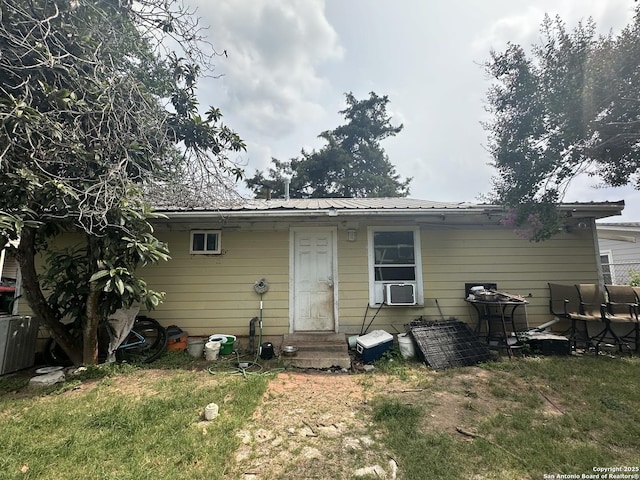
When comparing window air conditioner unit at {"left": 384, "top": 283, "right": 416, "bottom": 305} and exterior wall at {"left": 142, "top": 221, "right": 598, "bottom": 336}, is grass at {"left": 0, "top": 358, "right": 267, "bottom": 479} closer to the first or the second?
exterior wall at {"left": 142, "top": 221, "right": 598, "bottom": 336}

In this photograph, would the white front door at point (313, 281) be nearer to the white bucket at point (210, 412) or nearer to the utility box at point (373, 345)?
the utility box at point (373, 345)

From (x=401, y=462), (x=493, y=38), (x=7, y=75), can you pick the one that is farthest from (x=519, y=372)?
(x=7, y=75)

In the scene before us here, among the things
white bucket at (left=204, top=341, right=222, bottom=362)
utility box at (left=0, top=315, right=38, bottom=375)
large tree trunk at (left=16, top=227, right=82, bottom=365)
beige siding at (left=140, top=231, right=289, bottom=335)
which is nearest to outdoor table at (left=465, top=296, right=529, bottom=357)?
beige siding at (left=140, top=231, right=289, bottom=335)

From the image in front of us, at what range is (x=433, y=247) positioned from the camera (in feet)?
17.6

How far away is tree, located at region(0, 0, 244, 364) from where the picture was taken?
3.20m

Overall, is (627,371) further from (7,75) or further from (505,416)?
(7,75)

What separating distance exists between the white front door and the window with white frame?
0.74 m

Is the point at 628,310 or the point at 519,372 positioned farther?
the point at 628,310

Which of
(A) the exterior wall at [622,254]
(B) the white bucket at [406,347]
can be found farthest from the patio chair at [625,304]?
(A) the exterior wall at [622,254]

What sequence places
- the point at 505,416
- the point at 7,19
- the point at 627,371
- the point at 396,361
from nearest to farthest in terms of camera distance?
the point at 505,416 < the point at 7,19 < the point at 627,371 < the point at 396,361

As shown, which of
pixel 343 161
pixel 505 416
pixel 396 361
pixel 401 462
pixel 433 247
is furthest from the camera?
pixel 343 161

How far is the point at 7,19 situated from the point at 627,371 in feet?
28.3

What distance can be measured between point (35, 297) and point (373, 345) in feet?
15.9

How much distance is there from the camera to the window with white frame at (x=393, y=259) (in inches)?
207
